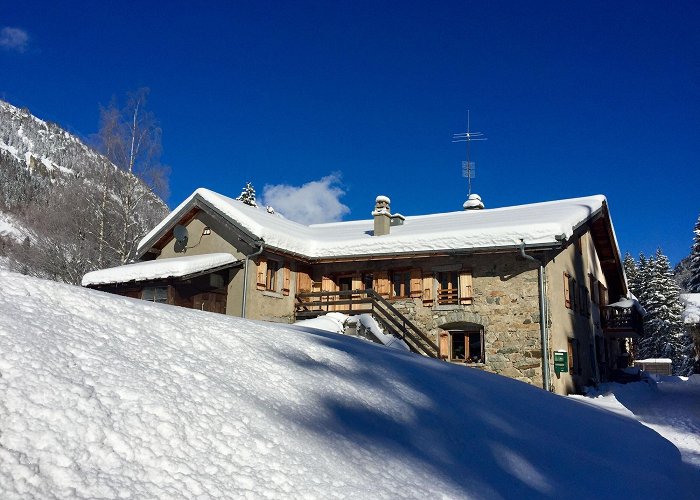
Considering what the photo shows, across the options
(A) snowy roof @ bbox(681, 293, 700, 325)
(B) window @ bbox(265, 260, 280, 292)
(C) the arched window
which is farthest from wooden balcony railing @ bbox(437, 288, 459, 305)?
(A) snowy roof @ bbox(681, 293, 700, 325)

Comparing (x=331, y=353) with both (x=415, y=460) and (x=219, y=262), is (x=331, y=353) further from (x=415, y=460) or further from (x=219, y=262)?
(x=219, y=262)

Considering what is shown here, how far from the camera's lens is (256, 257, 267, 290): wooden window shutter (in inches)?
702

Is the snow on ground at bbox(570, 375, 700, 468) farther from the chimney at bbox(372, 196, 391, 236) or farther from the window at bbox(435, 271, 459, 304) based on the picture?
the chimney at bbox(372, 196, 391, 236)

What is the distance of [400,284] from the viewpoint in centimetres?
1905

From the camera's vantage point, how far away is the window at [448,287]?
707 inches

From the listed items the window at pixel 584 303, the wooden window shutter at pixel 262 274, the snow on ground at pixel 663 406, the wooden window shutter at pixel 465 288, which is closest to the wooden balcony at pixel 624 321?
the snow on ground at pixel 663 406

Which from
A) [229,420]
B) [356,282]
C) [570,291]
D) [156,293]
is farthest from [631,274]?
[229,420]

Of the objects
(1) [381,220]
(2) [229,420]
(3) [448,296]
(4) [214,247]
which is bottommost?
(2) [229,420]

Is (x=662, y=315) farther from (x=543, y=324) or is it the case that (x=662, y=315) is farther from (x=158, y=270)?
(x=158, y=270)

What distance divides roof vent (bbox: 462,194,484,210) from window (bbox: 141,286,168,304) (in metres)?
14.0

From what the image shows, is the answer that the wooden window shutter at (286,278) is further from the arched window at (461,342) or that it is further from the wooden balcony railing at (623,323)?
the wooden balcony railing at (623,323)

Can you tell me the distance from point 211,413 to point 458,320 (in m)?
15.2

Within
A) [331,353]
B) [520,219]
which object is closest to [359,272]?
[520,219]

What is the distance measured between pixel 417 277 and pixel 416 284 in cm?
24
